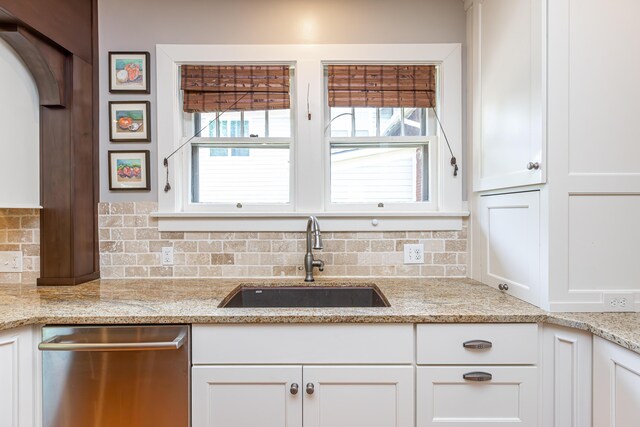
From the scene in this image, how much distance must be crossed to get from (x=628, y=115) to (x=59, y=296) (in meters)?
2.52

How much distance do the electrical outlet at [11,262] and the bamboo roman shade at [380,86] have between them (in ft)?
6.36

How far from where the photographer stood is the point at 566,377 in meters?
1.26

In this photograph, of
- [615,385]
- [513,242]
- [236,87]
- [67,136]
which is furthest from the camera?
[236,87]

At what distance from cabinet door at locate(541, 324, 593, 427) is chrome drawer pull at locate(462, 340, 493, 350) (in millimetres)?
221

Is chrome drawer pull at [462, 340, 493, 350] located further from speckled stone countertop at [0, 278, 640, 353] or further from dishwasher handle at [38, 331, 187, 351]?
dishwasher handle at [38, 331, 187, 351]

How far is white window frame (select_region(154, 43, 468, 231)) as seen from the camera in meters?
1.92

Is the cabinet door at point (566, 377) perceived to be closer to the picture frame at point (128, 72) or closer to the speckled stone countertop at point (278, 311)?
the speckled stone countertop at point (278, 311)

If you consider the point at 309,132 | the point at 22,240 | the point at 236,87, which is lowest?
the point at 22,240

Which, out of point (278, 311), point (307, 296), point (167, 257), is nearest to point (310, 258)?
point (307, 296)

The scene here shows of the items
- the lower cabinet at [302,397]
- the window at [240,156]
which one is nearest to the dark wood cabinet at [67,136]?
the window at [240,156]

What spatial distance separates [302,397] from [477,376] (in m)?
0.67

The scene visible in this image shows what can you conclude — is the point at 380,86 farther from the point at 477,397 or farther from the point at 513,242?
the point at 477,397

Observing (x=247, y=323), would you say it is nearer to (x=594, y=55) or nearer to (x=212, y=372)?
(x=212, y=372)

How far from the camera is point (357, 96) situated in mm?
1941
